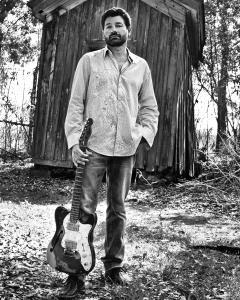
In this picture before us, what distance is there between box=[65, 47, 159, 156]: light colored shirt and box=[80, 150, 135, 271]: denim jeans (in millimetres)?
105

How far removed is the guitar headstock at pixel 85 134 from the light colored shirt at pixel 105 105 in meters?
0.06

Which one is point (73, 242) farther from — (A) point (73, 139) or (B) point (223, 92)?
(B) point (223, 92)

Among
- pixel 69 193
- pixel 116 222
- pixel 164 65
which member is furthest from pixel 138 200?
pixel 116 222

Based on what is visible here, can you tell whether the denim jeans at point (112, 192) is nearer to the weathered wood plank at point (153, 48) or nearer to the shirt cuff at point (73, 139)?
the shirt cuff at point (73, 139)

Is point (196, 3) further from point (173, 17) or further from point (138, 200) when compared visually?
point (138, 200)

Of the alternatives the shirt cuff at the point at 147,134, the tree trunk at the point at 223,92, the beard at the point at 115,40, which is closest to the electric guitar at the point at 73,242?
the shirt cuff at the point at 147,134

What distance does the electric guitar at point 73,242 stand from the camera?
12.6 ft

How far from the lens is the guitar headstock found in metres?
3.94

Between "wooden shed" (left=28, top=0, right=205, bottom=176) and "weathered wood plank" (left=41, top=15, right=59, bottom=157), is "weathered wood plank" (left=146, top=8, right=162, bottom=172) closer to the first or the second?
"wooden shed" (left=28, top=0, right=205, bottom=176)

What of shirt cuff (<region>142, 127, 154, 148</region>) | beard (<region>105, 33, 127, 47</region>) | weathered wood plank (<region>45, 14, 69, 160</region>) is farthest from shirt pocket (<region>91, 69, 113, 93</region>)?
weathered wood plank (<region>45, 14, 69, 160</region>)

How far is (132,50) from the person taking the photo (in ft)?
35.3

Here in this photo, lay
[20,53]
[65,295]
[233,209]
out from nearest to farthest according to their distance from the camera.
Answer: [65,295]
[233,209]
[20,53]

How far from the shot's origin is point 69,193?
975cm

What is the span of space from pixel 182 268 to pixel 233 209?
3472mm
